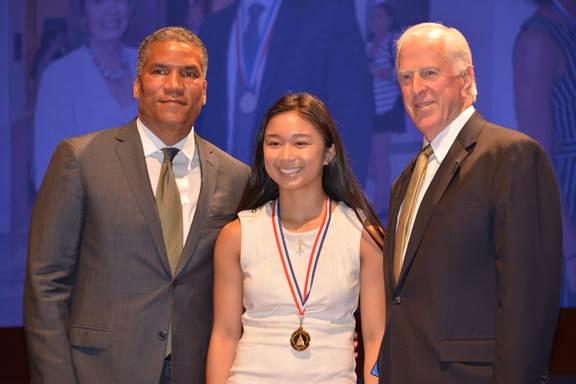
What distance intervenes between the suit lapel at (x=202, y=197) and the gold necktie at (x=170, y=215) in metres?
0.03

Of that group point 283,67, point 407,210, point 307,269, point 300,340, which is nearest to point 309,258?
point 307,269

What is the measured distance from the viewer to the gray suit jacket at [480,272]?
2.30 m

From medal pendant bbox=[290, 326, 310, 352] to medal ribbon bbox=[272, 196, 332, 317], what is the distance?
0.07 meters

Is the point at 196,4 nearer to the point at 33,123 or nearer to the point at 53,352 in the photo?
the point at 33,123

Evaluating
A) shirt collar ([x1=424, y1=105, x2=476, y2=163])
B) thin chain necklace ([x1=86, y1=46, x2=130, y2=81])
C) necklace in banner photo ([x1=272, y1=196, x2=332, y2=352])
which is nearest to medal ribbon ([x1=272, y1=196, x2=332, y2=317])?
necklace in banner photo ([x1=272, y1=196, x2=332, y2=352])

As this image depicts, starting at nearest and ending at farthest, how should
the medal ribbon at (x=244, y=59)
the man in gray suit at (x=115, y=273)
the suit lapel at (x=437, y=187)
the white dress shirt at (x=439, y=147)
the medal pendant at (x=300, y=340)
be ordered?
the suit lapel at (x=437, y=187)
the white dress shirt at (x=439, y=147)
the medal pendant at (x=300, y=340)
the man in gray suit at (x=115, y=273)
the medal ribbon at (x=244, y=59)

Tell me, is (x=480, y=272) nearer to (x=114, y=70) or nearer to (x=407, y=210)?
(x=407, y=210)

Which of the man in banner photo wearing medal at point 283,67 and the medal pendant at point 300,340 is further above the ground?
the man in banner photo wearing medal at point 283,67

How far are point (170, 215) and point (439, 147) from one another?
1.01 m

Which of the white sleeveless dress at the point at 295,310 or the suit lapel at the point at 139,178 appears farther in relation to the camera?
the suit lapel at the point at 139,178

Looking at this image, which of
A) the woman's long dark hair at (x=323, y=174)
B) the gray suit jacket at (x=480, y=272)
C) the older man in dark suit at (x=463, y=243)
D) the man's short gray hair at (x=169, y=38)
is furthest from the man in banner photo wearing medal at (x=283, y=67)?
the gray suit jacket at (x=480, y=272)

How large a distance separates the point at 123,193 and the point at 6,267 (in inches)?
95.5

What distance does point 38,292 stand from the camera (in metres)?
2.93

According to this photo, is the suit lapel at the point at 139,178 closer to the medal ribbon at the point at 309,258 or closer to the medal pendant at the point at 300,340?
the medal ribbon at the point at 309,258
